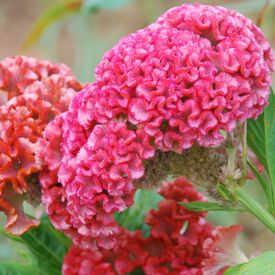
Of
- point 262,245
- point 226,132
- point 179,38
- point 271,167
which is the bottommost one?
point 262,245

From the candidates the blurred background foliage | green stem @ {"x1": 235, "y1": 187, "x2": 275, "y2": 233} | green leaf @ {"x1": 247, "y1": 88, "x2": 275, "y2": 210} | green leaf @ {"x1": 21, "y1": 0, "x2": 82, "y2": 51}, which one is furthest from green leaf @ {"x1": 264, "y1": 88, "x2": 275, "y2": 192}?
green leaf @ {"x1": 21, "y1": 0, "x2": 82, "y2": 51}

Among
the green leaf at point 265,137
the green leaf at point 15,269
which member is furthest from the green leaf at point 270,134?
the green leaf at point 15,269

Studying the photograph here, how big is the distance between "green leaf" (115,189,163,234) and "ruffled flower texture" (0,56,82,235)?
388mm

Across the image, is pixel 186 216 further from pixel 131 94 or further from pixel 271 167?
pixel 131 94

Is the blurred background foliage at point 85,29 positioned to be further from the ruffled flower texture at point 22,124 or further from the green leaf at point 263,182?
the green leaf at point 263,182

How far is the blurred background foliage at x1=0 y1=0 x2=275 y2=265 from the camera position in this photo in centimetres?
339

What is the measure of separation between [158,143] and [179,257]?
456 millimetres

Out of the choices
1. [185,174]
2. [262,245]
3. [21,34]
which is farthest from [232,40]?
[21,34]

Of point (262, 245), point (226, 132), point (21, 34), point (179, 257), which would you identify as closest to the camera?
point (226, 132)

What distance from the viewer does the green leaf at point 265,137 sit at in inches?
71.4

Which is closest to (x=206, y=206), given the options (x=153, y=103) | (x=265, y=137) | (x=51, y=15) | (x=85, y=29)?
(x=265, y=137)

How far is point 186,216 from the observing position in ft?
6.48

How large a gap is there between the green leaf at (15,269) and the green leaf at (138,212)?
11.4 inches

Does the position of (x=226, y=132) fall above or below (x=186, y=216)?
above
